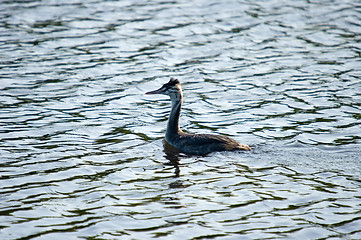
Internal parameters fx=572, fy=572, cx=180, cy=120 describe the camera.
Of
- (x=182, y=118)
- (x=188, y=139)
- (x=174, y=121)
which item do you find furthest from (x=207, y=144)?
(x=182, y=118)

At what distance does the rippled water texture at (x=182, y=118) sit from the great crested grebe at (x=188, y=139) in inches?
9.3

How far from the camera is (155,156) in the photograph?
12.7 metres

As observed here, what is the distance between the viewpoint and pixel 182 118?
604 inches

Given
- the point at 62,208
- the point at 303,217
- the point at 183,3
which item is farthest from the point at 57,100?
the point at 183,3

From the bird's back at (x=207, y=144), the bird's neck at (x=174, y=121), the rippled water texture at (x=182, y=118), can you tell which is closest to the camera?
the rippled water texture at (x=182, y=118)

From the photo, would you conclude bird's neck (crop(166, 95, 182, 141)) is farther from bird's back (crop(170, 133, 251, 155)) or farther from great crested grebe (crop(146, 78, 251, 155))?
bird's back (crop(170, 133, 251, 155))

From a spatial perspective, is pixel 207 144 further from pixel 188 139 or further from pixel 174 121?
pixel 174 121

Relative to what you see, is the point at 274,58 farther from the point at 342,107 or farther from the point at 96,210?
the point at 96,210

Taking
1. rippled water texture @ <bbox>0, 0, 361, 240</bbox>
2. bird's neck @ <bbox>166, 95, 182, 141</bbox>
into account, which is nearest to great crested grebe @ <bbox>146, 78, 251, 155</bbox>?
bird's neck @ <bbox>166, 95, 182, 141</bbox>

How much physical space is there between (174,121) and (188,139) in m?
0.87

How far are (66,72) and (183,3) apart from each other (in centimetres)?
941

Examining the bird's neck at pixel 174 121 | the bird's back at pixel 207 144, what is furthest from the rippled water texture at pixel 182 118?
the bird's neck at pixel 174 121

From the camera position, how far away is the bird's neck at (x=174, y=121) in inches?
533

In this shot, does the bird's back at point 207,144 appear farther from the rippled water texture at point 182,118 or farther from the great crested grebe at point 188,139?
the rippled water texture at point 182,118
